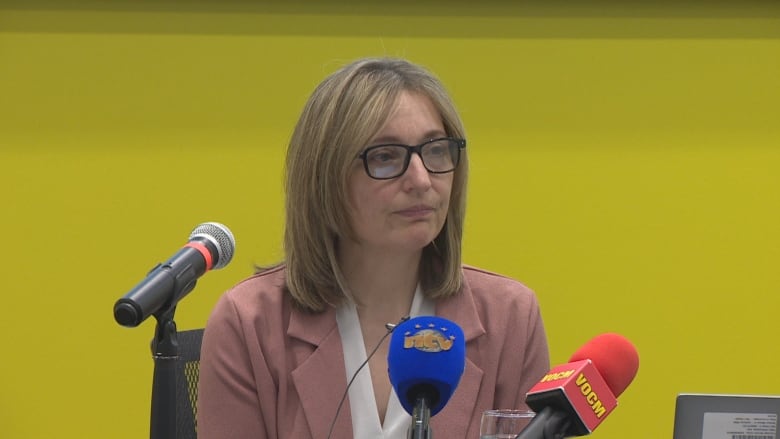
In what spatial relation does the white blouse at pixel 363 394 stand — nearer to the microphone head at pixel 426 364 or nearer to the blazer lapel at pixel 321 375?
the blazer lapel at pixel 321 375

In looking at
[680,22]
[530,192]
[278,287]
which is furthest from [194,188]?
[680,22]

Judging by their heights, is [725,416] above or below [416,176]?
below

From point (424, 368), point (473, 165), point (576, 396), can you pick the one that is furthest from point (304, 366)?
point (473, 165)

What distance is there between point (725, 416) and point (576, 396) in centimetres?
35

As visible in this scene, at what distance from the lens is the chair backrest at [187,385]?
2.47m

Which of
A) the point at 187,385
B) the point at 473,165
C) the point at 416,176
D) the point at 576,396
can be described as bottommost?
the point at 187,385

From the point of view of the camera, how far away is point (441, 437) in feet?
6.75

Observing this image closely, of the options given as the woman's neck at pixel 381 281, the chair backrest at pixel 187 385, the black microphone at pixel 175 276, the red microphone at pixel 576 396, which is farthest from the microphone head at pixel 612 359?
the chair backrest at pixel 187 385

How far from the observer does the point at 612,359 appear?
1.39 meters

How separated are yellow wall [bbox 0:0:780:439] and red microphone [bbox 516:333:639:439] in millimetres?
2080

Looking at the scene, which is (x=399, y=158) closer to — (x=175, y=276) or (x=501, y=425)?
(x=175, y=276)

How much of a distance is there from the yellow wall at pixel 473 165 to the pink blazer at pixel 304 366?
127 cm

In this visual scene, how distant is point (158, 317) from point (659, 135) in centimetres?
221

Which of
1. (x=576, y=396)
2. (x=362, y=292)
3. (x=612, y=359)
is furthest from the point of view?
(x=362, y=292)
